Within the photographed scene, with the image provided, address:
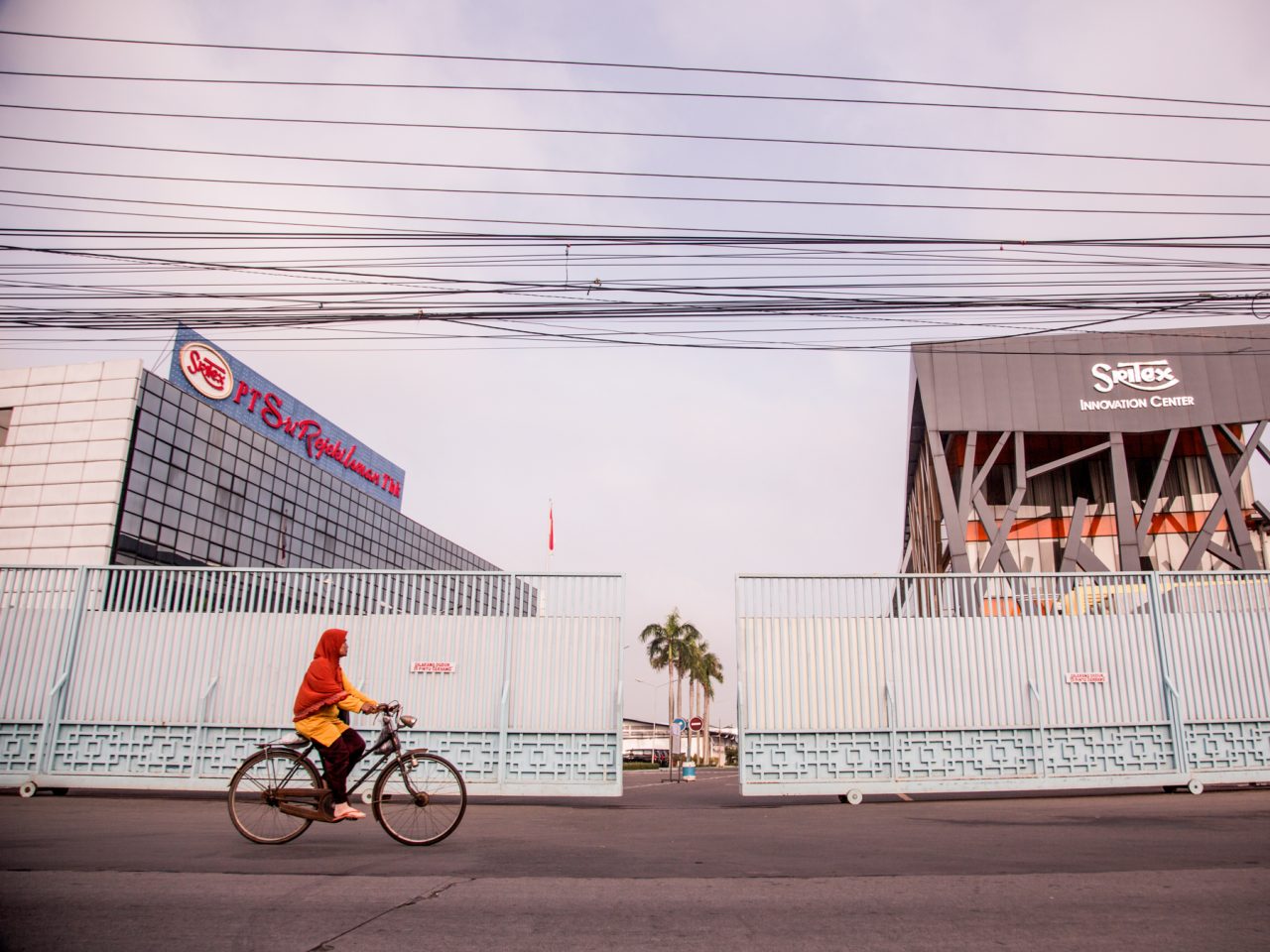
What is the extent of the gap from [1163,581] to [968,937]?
1259 cm

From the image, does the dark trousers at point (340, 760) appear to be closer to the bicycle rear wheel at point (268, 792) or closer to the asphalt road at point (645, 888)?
the bicycle rear wheel at point (268, 792)

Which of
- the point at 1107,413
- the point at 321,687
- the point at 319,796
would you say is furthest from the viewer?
the point at 1107,413

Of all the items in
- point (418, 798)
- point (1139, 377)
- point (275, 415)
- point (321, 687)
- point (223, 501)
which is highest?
point (275, 415)

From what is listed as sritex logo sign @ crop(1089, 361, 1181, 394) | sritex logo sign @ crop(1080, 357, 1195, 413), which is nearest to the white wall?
sritex logo sign @ crop(1080, 357, 1195, 413)

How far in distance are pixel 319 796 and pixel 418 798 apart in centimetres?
74

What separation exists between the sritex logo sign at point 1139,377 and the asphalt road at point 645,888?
27.3 metres

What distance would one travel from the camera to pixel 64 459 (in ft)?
133

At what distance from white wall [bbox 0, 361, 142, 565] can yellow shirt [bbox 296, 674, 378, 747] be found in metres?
38.7

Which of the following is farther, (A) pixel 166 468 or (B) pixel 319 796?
(A) pixel 166 468

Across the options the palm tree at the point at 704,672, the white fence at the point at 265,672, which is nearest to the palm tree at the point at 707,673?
the palm tree at the point at 704,672

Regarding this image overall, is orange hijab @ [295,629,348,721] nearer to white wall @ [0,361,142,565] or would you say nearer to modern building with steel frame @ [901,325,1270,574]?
modern building with steel frame @ [901,325,1270,574]

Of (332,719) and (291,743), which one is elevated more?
(332,719)

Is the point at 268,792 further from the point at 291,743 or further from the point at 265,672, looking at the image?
the point at 265,672

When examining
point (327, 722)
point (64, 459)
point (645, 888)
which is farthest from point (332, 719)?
point (64, 459)
